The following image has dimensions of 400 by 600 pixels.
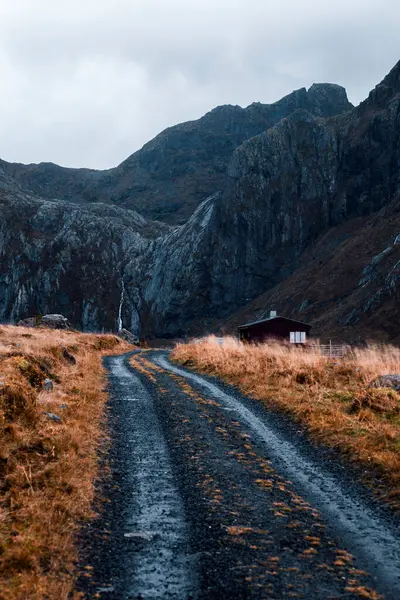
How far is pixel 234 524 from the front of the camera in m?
6.24

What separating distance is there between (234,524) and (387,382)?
992 cm

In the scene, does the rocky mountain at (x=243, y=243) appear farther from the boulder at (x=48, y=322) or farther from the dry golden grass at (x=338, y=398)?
the dry golden grass at (x=338, y=398)

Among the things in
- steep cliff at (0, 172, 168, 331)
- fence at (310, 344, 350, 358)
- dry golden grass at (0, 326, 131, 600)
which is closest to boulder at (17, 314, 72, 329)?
fence at (310, 344, 350, 358)

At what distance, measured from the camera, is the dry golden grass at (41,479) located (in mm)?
4879

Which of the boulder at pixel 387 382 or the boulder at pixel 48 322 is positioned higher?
the boulder at pixel 48 322

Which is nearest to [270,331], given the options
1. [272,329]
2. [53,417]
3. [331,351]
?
[272,329]

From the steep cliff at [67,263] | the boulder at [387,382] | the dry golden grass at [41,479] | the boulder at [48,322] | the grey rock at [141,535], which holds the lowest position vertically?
the grey rock at [141,535]

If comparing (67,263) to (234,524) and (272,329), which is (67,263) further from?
(234,524)

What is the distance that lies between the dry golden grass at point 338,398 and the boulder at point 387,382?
1.40ft

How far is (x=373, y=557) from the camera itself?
17.8ft

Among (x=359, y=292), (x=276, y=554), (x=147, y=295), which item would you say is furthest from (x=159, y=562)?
(x=147, y=295)

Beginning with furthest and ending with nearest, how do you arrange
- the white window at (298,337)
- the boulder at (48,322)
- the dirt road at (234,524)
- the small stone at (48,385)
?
the boulder at (48,322) < the white window at (298,337) < the small stone at (48,385) < the dirt road at (234,524)

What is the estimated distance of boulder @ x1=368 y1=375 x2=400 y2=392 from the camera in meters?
14.1

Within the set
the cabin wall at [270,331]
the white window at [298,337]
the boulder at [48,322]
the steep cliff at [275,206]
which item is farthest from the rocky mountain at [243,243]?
the boulder at [48,322]
